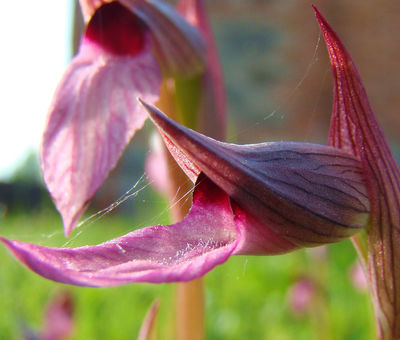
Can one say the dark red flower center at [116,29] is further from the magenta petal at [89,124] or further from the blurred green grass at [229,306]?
the blurred green grass at [229,306]

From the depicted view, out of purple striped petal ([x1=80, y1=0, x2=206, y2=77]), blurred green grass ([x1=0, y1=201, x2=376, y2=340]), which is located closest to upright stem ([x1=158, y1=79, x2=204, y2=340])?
purple striped petal ([x1=80, y1=0, x2=206, y2=77])

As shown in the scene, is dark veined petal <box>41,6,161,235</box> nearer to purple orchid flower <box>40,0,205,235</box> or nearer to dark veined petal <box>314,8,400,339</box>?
purple orchid flower <box>40,0,205,235</box>

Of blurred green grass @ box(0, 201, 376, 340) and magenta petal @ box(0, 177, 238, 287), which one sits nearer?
magenta petal @ box(0, 177, 238, 287)

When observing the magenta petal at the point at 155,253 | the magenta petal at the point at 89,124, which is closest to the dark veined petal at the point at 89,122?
the magenta petal at the point at 89,124

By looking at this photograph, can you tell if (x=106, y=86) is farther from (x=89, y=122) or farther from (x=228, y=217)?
(x=228, y=217)

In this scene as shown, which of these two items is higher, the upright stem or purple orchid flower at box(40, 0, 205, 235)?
purple orchid flower at box(40, 0, 205, 235)

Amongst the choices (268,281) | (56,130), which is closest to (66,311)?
(56,130)

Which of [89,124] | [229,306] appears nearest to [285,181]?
[89,124]
